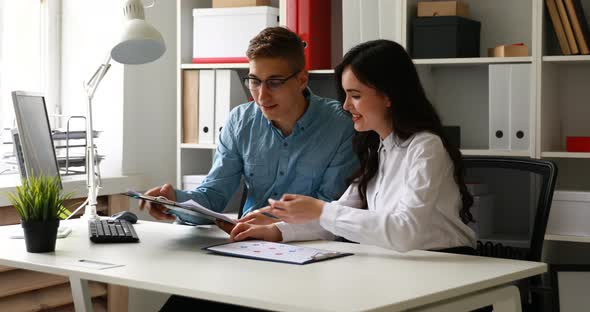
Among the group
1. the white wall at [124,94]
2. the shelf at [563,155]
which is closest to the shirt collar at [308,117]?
the shelf at [563,155]

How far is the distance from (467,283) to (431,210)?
0.33 m

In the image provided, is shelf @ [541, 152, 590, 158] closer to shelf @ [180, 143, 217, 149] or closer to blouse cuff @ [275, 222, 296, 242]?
blouse cuff @ [275, 222, 296, 242]

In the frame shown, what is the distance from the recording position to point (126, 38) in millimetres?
2162

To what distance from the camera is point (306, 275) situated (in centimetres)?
157

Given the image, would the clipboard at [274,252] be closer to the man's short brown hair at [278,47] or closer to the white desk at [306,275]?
the white desk at [306,275]

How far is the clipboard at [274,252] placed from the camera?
173 cm

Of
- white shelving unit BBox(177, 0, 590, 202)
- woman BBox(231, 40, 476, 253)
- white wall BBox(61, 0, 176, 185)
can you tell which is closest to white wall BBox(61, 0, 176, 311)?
white wall BBox(61, 0, 176, 185)

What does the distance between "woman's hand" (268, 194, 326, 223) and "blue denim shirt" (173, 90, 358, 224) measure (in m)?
0.46

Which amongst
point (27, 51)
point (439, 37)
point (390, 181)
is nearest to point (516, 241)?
point (390, 181)

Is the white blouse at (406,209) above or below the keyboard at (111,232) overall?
above

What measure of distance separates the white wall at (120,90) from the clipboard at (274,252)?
5.42 feet

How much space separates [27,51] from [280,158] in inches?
62.7

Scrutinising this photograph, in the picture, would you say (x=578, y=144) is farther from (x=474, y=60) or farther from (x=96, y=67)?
(x=96, y=67)

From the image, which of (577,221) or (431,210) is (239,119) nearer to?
(431,210)
